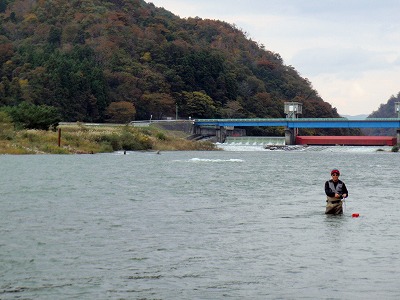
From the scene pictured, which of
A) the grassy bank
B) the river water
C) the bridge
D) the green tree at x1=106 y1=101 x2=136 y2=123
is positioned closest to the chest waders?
the river water

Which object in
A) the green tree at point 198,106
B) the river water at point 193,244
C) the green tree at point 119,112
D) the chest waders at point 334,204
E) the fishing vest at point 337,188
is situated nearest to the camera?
the river water at point 193,244

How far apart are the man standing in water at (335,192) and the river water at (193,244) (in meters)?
0.53

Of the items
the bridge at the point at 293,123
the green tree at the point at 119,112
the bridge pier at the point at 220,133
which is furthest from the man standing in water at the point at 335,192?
the bridge pier at the point at 220,133

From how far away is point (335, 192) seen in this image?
31.6 m

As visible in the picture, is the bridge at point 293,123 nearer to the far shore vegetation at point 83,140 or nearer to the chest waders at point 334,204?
the far shore vegetation at point 83,140

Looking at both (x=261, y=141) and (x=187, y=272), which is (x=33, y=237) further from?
(x=261, y=141)

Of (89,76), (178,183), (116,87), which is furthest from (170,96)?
(178,183)

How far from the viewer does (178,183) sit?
5303cm

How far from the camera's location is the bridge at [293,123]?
493 ft

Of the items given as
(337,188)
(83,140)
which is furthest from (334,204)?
(83,140)

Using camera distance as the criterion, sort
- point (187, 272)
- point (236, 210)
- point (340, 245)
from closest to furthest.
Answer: point (187, 272)
point (340, 245)
point (236, 210)

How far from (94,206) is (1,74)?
488 ft

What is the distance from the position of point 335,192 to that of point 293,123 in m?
127

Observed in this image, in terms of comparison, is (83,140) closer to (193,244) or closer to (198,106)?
(198,106)
